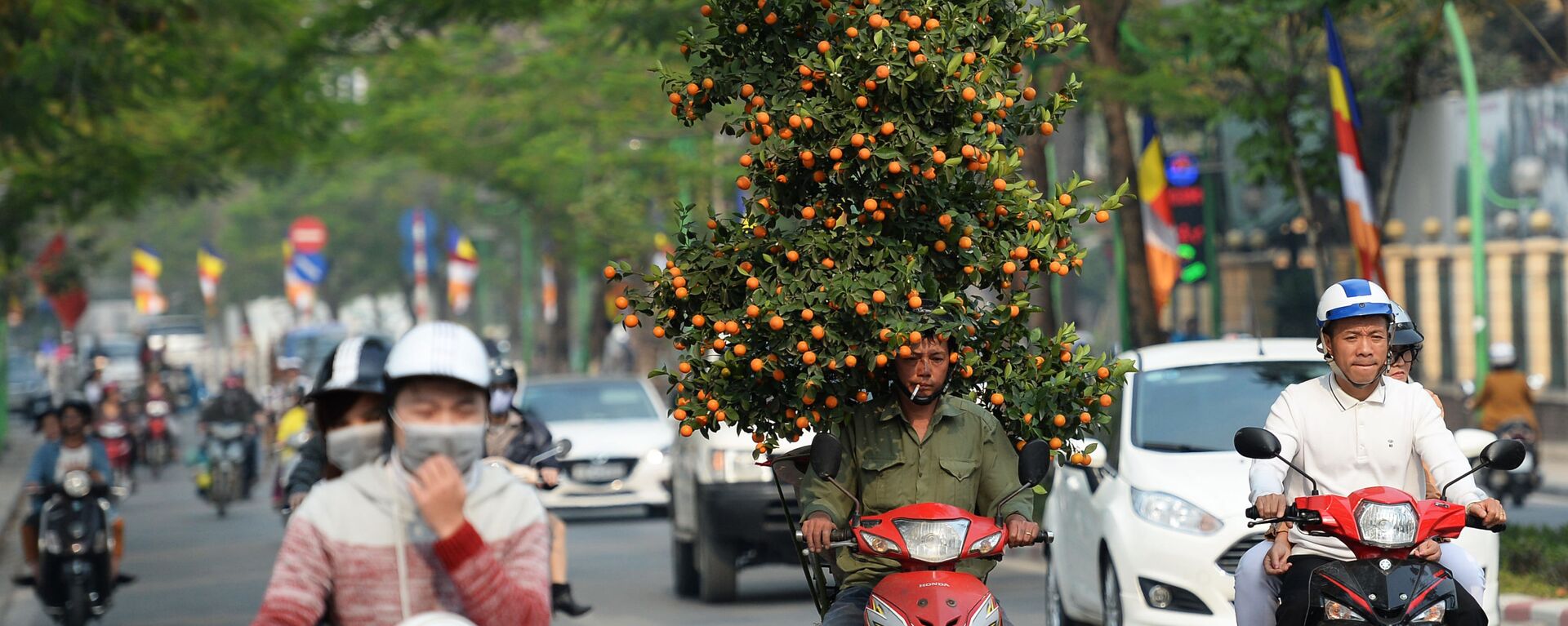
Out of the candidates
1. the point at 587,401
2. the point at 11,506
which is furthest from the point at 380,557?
the point at 11,506

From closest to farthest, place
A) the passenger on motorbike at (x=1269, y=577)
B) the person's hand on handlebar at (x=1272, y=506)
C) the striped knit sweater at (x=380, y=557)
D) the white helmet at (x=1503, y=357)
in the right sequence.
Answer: the striped knit sweater at (x=380, y=557), the person's hand on handlebar at (x=1272, y=506), the passenger on motorbike at (x=1269, y=577), the white helmet at (x=1503, y=357)

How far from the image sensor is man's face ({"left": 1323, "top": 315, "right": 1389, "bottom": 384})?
6340mm

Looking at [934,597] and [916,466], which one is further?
[916,466]

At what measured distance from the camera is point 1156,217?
→ 2061 centimetres

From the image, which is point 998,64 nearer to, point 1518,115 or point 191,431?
point 1518,115

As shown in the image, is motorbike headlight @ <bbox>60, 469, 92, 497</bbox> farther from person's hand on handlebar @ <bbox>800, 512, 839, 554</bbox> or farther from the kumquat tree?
person's hand on handlebar @ <bbox>800, 512, 839, 554</bbox>

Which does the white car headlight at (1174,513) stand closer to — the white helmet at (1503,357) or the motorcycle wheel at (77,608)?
the motorcycle wheel at (77,608)

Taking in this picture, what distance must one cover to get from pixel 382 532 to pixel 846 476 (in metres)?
2.84

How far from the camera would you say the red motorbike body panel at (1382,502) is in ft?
19.9

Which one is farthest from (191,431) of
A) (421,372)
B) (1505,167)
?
(421,372)

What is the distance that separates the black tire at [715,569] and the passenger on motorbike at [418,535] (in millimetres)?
9731

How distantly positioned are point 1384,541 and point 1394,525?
5 cm

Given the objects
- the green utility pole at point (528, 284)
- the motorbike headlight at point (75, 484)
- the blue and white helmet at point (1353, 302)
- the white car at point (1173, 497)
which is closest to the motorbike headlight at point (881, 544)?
the blue and white helmet at point (1353, 302)

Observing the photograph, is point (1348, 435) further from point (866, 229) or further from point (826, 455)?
point (866, 229)
